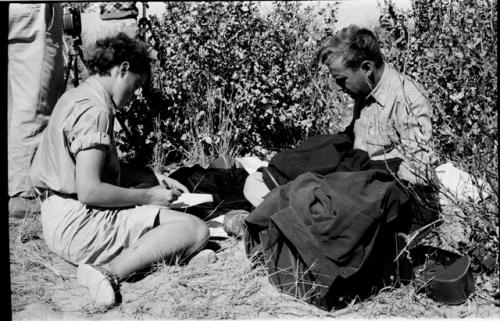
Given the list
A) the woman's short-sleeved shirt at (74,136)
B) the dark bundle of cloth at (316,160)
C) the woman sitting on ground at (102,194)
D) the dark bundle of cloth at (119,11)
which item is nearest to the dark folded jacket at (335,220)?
the dark bundle of cloth at (316,160)

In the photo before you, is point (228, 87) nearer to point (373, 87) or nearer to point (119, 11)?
point (119, 11)

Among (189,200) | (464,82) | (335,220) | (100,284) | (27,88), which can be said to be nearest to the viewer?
(335,220)

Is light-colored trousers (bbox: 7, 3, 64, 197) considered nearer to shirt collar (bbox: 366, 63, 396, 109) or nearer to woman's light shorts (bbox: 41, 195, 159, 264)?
woman's light shorts (bbox: 41, 195, 159, 264)

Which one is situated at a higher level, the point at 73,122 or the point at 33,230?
the point at 73,122

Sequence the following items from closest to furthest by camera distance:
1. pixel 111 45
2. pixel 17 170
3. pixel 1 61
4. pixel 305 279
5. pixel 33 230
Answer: pixel 1 61 → pixel 305 279 → pixel 111 45 → pixel 33 230 → pixel 17 170

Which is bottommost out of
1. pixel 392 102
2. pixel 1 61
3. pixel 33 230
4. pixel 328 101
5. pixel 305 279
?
pixel 33 230

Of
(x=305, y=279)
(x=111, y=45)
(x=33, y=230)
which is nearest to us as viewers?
(x=305, y=279)

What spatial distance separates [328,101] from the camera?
5746 mm

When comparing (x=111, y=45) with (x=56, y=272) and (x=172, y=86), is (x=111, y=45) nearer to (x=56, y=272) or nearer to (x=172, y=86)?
(x=56, y=272)

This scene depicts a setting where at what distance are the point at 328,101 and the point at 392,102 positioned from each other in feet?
6.63

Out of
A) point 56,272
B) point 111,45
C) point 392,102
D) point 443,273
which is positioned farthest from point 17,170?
point 443,273

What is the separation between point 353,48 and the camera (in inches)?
148

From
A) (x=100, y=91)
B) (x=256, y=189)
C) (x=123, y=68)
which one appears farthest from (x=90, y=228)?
(x=256, y=189)

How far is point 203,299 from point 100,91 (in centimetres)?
133
